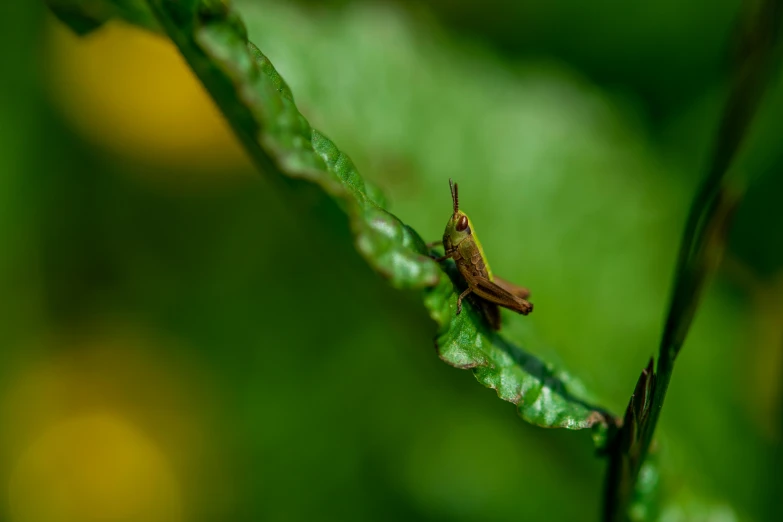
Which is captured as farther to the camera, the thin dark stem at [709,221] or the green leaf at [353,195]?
the green leaf at [353,195]

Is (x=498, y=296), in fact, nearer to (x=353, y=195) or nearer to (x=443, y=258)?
(x=443, y=258)

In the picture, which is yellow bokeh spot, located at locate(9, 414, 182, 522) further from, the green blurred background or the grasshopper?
the grasshopper

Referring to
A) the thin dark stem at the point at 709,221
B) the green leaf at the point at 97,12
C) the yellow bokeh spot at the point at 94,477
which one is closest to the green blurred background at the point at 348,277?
→ the yellow bokeh spot at the point at 94,477

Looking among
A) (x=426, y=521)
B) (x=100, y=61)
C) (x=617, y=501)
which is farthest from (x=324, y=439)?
(x=100, y=61)

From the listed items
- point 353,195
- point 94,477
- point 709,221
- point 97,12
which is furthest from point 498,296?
point 94,477

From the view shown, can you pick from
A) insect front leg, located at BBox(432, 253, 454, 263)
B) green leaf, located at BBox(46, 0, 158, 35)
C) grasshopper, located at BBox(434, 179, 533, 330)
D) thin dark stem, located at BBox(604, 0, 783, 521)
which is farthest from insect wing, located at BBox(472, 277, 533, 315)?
green leaf, located at BBox(46, 0, 158, 35)

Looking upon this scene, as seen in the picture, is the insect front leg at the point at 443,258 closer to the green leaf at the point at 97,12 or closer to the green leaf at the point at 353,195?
the green leaf at the point at 353,195

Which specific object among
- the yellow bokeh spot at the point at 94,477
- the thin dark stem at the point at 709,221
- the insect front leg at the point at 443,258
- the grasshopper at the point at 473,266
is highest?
the thin dark stem at the point at 709,221
